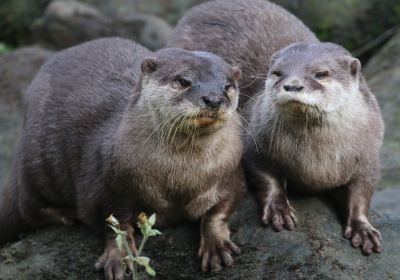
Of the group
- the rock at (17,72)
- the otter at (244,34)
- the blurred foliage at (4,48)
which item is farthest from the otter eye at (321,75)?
the blurred foliage at (4,48)

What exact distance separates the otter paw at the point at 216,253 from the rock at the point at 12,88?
3381 millimetres

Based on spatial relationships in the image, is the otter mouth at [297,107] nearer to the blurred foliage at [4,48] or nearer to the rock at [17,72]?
the rock at [17,72]

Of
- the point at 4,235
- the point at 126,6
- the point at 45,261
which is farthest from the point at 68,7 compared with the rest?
the point at 45,261

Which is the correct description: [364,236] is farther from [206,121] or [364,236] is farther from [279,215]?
[206,121]

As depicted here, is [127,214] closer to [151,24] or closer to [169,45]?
[169,45]

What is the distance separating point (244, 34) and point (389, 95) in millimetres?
2201

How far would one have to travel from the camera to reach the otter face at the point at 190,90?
3.80 meters

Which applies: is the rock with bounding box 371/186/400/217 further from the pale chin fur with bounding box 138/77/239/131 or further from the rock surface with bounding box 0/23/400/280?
the pale chin fur with bounding box 138/77/239/131

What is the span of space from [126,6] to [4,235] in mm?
4888

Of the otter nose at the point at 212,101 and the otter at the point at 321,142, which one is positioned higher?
the otter nose at the point at 212,101

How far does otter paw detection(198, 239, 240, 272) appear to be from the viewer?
163 inches

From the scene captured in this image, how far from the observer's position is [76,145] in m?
4.62

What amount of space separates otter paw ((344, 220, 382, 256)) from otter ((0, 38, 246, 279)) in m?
0.56

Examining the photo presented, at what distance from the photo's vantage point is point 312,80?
415 centimetres
